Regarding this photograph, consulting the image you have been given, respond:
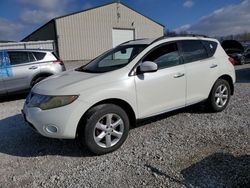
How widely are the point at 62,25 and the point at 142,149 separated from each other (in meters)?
Result: 19.0

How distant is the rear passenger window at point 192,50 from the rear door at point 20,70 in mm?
4895

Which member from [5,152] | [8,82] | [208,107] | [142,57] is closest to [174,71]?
[142,57]

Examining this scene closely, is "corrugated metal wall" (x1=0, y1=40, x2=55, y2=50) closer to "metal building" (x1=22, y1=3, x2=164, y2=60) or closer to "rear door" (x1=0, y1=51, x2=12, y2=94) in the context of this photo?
"metal building" (x1=22, y1=3, x2=164, y2=60)

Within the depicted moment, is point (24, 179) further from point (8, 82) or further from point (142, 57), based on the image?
point (8, 82)

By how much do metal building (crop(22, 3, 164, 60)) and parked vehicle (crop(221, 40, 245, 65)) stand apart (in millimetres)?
10474

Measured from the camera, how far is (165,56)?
14.8 ft

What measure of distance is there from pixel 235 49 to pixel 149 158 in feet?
45.5

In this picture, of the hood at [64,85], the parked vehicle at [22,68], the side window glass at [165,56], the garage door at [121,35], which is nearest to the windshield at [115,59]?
the side window glass at [165,56]

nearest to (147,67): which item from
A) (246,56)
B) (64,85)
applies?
(64,85)

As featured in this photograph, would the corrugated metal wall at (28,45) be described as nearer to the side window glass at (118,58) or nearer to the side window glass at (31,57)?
the side window glass at (31,57)

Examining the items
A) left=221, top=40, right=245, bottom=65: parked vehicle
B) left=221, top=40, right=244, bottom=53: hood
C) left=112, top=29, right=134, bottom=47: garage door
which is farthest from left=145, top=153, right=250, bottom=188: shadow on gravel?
left=112, top=29, right=134, bottom=47: garage door

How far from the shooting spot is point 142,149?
3.89 meters

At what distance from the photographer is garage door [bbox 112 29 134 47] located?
2347cm

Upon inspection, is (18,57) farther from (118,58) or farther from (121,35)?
(121,35)
